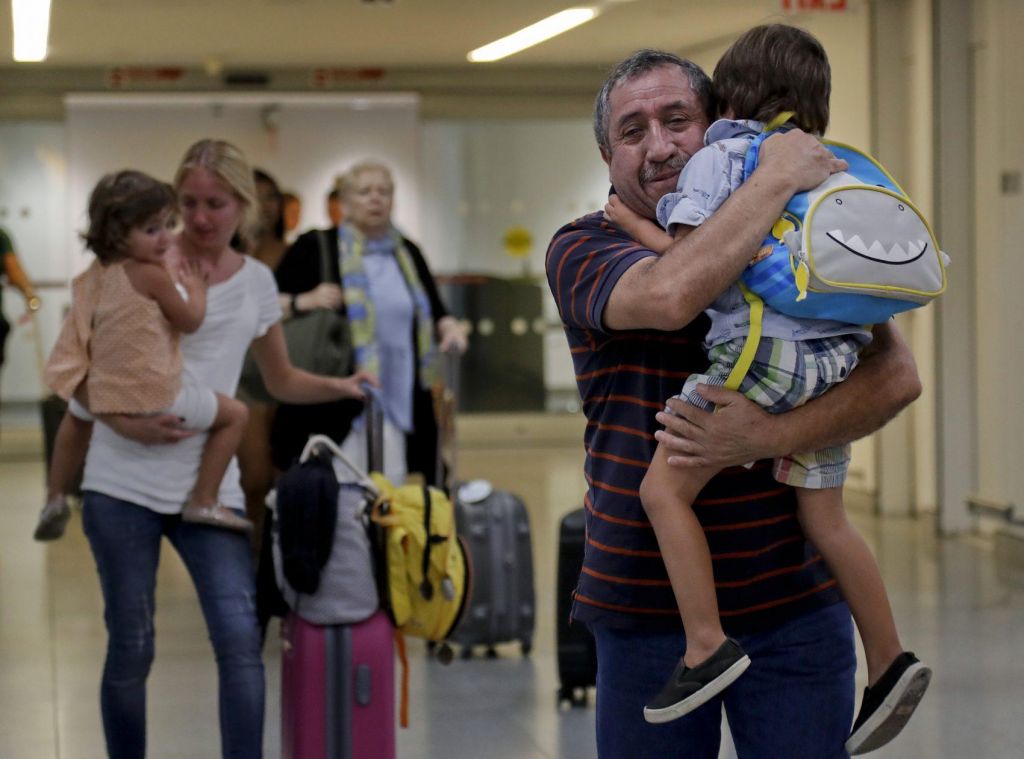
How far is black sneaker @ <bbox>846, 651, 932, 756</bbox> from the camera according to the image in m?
2.25

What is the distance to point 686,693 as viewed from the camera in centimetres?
209

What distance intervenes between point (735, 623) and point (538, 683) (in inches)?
135

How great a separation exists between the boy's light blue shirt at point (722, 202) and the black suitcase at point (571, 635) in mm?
2900

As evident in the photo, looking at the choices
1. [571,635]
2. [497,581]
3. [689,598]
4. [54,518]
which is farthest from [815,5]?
[689,598]

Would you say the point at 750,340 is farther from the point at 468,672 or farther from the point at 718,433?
the point at 468,672

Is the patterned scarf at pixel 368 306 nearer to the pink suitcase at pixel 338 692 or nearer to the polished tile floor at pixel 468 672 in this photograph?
the polished tile floor at pixel 468 672

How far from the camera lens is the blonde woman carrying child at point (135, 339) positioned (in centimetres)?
357

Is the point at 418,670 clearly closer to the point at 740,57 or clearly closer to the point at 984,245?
the point at 740,57

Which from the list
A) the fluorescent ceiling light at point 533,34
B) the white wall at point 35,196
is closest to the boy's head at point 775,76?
the fluorescent ceiling light at point 533,34

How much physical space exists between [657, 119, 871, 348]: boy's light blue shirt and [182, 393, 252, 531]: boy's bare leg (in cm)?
175

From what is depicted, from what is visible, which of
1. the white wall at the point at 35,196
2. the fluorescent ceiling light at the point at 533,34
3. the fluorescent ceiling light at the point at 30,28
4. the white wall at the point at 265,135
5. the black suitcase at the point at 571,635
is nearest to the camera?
the black suitcase at the point at 571,635

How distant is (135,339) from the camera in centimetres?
360

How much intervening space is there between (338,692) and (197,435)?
726 mm

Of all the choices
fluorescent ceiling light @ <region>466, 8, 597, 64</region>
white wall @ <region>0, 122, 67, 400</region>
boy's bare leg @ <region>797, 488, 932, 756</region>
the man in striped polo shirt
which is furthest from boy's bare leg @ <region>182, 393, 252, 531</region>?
white wall @ <region>0, 122, 67, 400</region>
